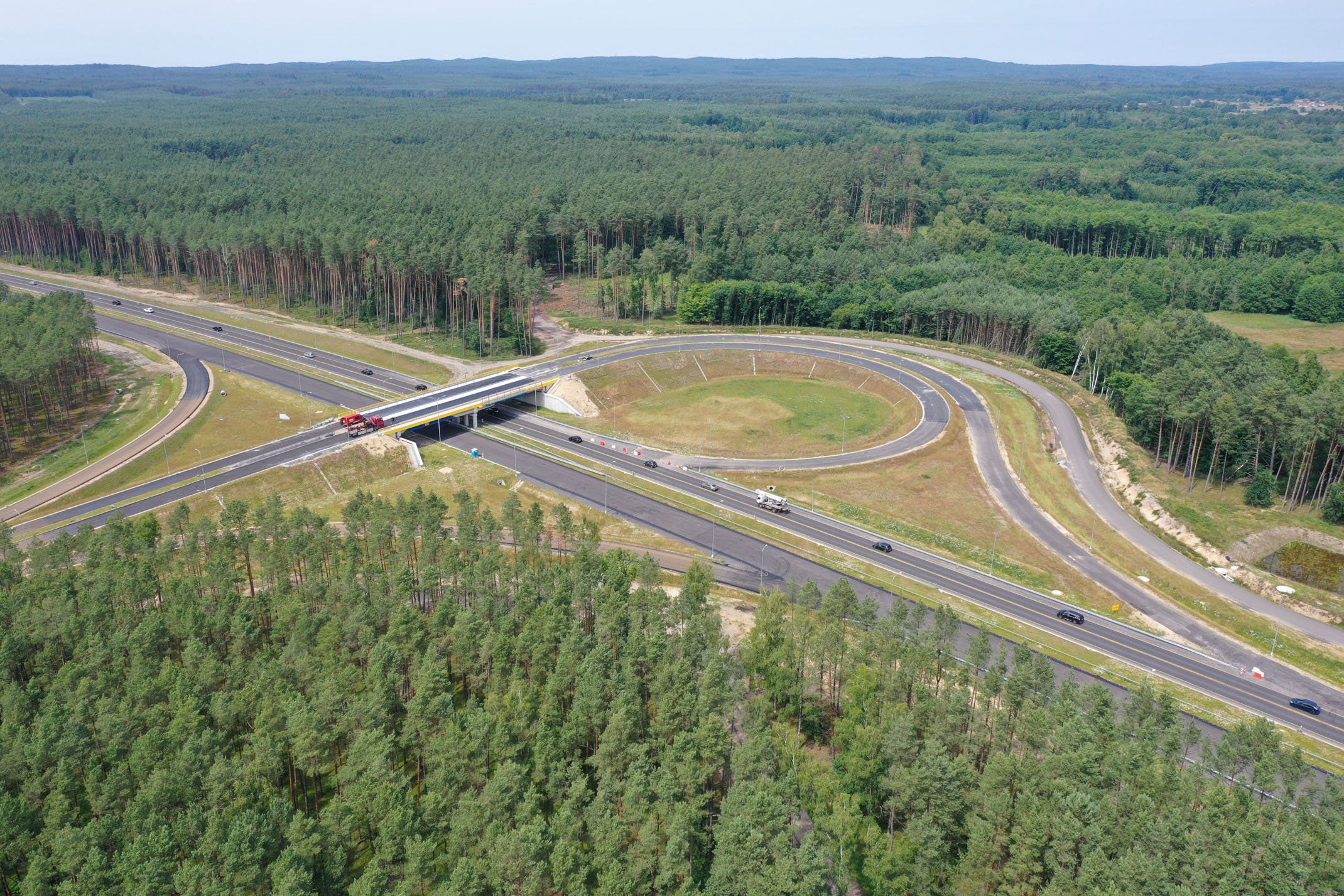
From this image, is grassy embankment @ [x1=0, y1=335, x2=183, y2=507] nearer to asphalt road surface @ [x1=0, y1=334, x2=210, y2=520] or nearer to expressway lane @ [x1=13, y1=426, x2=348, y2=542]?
asphalt road surface @ [x1=0, y1=334, x2=210, y2=520]

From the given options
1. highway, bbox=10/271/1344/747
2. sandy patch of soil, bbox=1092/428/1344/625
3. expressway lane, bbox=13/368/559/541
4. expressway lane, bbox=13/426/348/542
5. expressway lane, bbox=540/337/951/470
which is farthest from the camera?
expressway lane, bbox=540/337/951/470

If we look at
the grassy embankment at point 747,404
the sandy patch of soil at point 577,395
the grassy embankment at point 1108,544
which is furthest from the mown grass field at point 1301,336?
the sandy patch of soil at point 577,395

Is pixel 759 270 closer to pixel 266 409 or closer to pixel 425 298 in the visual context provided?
pixel 425 298

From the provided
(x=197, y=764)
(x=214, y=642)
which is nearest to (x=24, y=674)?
(x=214, y=642)

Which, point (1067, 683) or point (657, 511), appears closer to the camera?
point (1067, 683)

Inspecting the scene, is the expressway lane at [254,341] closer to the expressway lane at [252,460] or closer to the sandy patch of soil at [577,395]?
the expressway lane at [252,460]

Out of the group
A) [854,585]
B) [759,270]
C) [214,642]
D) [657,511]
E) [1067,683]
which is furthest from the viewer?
[759,270]

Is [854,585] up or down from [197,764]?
down

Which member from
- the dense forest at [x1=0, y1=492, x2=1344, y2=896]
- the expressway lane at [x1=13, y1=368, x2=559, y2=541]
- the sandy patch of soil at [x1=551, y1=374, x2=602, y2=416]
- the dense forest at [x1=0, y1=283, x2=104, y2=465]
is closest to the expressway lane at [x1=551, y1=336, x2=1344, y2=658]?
the sandy patch of soil at [x1=551, y1=374, x2=602, y2=416]
